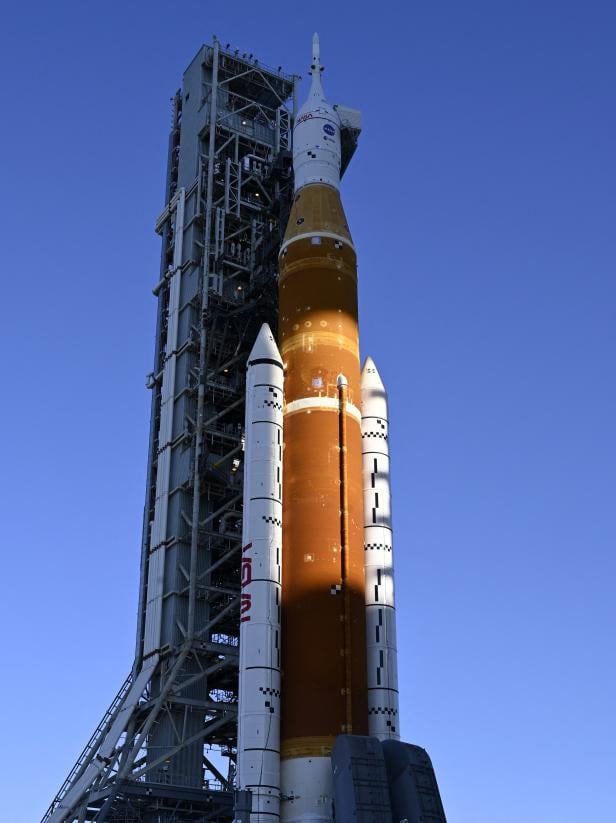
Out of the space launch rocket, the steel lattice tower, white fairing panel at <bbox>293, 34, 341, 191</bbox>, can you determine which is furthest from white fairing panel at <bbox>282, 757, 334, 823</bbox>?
white fairing panel at <bbox>293, 34, 341, 191</bbox>

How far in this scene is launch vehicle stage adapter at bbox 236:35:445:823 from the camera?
3303 centimetres

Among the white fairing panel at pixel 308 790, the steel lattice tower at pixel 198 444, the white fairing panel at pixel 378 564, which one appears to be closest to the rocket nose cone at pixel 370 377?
the white fairing panel at pixel 378 564

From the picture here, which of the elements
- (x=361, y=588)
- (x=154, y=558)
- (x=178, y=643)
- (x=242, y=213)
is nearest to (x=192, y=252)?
(x=242, y=213)

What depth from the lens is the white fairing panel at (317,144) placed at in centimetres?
4447

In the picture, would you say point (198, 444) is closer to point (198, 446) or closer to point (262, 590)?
point (198, 446)

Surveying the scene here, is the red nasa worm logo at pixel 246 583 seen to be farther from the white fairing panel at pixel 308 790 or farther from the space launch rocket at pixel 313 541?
the white fairing panel at pixel 308 790

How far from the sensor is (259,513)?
1438 inches

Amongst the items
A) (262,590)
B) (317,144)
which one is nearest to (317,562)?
(262,590)

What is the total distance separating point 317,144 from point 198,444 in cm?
1332

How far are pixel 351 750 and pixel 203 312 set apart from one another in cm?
2324

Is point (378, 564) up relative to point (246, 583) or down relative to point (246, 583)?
up

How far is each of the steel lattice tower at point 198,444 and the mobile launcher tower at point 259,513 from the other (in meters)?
0.11

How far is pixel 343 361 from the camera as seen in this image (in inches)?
1572

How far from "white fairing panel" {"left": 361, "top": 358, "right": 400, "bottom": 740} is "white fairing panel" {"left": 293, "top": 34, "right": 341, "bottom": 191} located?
7967mm
